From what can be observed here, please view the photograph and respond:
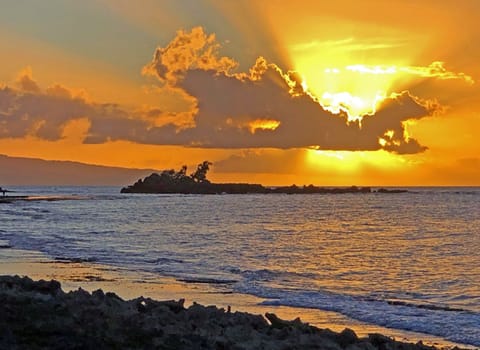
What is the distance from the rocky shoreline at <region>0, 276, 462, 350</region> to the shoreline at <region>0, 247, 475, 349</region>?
320 cm

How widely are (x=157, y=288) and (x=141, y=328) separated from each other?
9.93 meters

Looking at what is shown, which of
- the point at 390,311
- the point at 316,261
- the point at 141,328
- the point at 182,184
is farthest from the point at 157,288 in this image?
the point at 182,184

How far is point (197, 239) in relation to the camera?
137ft

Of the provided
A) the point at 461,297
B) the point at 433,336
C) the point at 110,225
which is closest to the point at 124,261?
the point at 461,297

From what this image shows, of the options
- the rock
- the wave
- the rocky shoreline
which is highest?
the rocky shoreline

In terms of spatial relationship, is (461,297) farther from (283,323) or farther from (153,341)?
(153,341)

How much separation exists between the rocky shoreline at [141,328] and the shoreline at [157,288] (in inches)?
126

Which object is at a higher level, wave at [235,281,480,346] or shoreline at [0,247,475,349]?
wave at [235,281,480,346]

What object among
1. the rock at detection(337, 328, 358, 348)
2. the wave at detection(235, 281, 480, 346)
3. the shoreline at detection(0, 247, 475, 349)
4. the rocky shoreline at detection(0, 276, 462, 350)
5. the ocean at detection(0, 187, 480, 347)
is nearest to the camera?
the rocky shoreline at detection(0, 276, 462, 350)

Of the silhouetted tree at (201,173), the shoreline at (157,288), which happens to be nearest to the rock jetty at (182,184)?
the silhouetted tree at (201,173)

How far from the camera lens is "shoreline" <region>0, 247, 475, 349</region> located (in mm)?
15867

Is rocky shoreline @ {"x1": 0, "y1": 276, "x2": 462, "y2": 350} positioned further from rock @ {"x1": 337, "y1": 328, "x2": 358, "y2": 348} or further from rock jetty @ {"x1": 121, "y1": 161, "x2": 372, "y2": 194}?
rock jetty @ {"x1": 121, "y1": 161, "x2": 372, "y2": 194}

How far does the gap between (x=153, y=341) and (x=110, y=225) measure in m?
44.5

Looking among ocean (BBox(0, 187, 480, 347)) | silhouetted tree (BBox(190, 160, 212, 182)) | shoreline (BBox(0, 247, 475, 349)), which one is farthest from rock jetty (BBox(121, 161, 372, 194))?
shoreline (BBox(0, 247, 475, 349))
